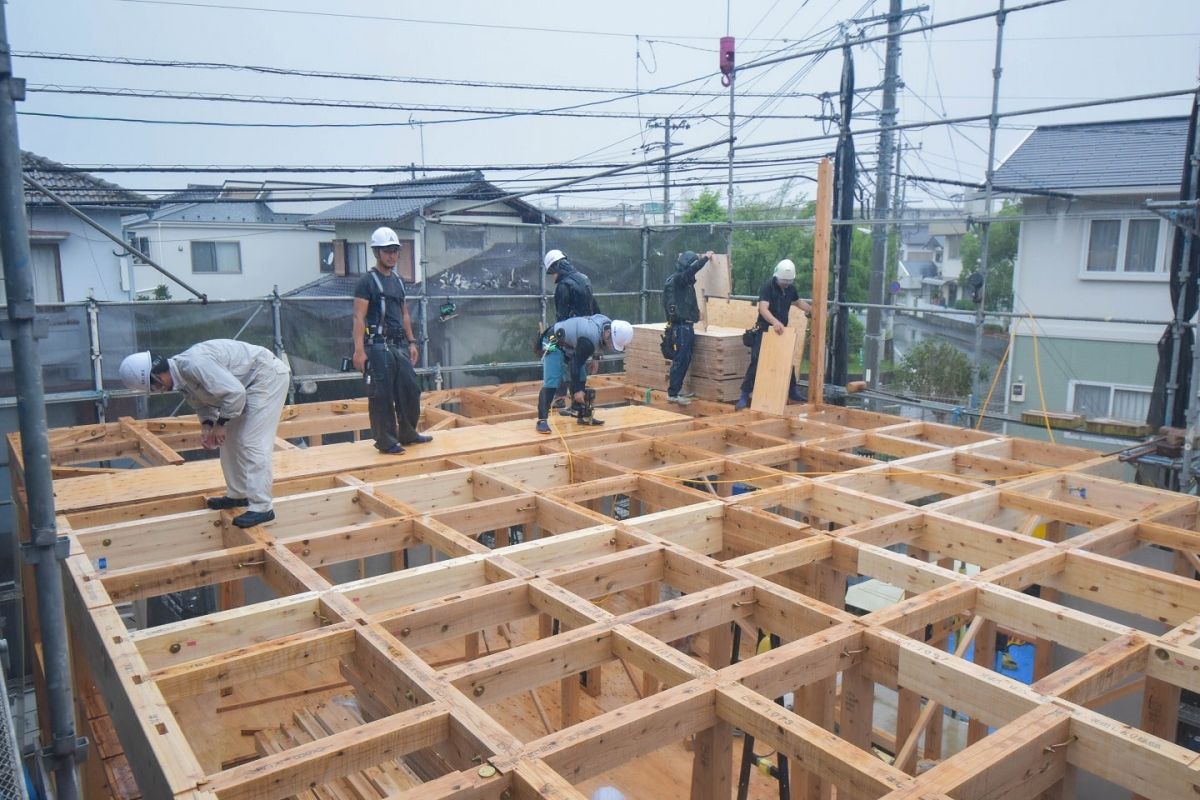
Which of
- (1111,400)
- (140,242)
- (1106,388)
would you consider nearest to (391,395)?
(1111,400)

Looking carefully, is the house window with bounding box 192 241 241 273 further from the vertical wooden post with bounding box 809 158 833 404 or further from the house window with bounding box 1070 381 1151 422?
the house window with bounding box 1070 381 1151 422

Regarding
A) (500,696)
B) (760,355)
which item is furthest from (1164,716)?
(760,355)

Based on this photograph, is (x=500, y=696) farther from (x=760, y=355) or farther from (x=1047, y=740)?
(x=760, y=355)

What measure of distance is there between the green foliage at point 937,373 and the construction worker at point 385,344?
1501 cm

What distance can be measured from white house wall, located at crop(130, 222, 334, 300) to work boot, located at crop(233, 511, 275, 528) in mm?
21902

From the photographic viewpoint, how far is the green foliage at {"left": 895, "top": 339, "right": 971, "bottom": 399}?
19.1 meters

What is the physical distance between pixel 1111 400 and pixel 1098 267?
1892 millimetres

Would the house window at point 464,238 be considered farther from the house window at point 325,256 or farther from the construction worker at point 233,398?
the house window at point 325,256

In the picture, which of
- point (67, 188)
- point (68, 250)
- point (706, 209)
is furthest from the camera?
point (706, 209)

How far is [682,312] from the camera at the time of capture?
8359 millimetres

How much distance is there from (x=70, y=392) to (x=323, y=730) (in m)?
5.50

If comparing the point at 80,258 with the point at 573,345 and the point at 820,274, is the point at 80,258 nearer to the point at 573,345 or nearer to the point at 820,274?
the point at 573,345

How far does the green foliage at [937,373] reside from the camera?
62.5ft

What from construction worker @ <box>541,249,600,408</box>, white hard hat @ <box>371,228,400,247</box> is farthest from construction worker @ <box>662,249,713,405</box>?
white hard hat @ <box>371,228,400,247</box>
